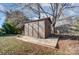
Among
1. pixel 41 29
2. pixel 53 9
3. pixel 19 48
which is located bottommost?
pixel 19 48

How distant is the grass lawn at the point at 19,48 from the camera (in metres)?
1.60

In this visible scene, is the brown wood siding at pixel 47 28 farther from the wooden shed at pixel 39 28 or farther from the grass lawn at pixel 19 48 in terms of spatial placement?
the grass lawn at pixel 19 48

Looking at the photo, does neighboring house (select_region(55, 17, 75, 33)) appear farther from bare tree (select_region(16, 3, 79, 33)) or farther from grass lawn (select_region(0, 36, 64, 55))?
grass lawn (select_region(0, 36, 64, 55))

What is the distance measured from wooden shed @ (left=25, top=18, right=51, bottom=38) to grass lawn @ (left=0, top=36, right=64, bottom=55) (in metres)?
0.10

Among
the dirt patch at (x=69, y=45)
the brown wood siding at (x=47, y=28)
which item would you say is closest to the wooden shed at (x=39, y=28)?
the brown wood siding at (x=47, y=28)

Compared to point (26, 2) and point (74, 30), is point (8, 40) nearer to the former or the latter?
point (26, 2)

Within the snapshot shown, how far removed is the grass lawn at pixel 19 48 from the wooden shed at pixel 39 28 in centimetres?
10

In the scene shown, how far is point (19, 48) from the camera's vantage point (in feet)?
5.27

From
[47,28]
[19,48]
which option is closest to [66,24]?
[47,28]

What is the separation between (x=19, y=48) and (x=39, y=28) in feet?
0.82

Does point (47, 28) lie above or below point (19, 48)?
above

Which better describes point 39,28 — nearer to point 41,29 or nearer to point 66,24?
point 41,29

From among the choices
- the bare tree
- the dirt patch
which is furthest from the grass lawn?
the bare tree

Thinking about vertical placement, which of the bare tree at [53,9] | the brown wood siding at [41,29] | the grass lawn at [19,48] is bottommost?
the grass lawn at [19,48]
